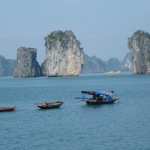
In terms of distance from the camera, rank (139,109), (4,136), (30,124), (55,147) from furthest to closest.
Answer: (139,109), (30,124), (4,136), (55,147)

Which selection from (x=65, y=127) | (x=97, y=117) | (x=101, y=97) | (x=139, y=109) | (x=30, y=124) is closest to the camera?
(x=65, y=127)

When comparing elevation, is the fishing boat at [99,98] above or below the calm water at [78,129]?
above

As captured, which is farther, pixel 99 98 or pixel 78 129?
pixel 99 98

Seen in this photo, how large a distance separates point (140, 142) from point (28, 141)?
782 centimetres

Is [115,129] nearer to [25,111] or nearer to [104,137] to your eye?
[104,137]

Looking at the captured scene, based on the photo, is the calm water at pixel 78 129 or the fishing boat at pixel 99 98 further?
the fishing boat at pixel 99 98

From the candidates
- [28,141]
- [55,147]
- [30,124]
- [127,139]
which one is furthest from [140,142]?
[30,124]

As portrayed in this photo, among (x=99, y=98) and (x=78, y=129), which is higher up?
(x=99, y=98)

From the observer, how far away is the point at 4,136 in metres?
37.7

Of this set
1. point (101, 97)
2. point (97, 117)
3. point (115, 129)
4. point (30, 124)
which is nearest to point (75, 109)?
point (101, 97)

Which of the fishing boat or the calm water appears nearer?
the calm water

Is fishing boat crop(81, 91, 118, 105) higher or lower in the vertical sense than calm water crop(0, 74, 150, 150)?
higher

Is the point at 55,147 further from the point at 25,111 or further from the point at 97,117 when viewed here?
the point at 25,111

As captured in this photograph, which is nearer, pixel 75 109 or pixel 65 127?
pixel 65 127
